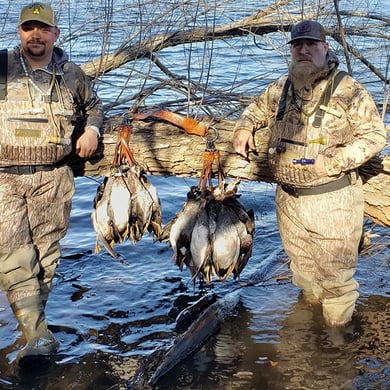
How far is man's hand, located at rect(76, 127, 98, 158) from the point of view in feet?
18.5

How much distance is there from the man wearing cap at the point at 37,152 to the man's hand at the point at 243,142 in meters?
1.09

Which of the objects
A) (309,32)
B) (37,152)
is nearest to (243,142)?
(309,32)

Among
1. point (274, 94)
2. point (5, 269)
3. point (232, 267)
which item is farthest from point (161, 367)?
point (274, 94)

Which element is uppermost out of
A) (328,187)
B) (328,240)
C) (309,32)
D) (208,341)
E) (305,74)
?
(309,32)

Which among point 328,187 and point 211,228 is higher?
point 328,187

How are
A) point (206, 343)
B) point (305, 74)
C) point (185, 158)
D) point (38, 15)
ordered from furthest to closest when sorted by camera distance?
point (206, 343) < point (185, 158) < point (305, 74) < point (38, 15)

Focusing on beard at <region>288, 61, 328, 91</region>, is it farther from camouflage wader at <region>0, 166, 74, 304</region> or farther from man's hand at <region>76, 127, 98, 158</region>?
camouflage wader at <region>0, 166, 74, 304</region>

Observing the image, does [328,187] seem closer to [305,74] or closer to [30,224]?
[305,74]

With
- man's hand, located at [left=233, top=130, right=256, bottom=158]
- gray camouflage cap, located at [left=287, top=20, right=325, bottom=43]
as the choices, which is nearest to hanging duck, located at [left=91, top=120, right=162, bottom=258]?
man's hand, located at [left=233, top=130, right=256, bottom=158]

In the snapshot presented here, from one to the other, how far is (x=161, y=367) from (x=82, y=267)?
2.59m

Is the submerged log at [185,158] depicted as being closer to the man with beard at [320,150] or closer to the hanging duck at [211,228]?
the man with beard at [320,150]

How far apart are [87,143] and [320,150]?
179cm

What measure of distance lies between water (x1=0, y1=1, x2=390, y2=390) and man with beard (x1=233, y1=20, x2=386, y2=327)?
1.43 feet

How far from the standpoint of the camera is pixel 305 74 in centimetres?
550
